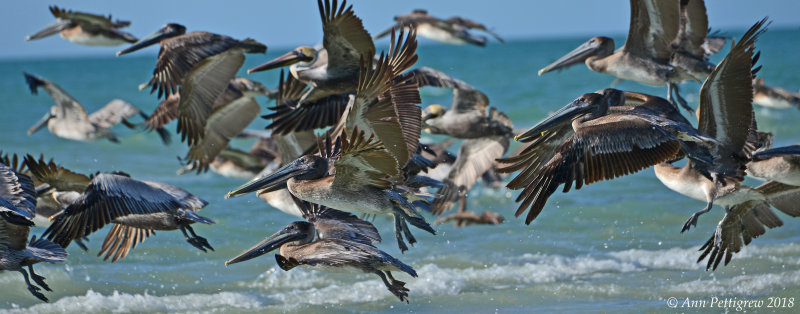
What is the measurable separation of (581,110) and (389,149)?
1194 mm

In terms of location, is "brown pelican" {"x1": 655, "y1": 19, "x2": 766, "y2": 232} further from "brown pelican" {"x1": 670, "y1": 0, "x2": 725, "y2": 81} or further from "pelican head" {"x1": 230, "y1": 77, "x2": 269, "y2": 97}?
"pelican head" {"x1": 230, "y1": 77, "x2": 269, "y2": 97}

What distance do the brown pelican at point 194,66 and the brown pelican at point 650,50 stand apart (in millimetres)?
2791

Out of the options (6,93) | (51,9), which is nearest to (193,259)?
(51,9)

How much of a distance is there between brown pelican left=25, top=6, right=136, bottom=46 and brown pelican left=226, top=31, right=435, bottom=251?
5685 mm

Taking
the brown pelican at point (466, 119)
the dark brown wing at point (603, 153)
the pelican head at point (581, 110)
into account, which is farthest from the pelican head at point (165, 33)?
the dark brown wing at point (603, 153)

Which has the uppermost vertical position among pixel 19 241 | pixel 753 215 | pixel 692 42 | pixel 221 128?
pixel 692 42

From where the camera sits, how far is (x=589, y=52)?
8031 mm

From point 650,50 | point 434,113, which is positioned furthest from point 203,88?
point 650,50

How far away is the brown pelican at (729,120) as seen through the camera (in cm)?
564

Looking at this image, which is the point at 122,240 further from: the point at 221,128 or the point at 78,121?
the point at 78,121

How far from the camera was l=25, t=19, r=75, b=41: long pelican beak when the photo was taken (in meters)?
11.7

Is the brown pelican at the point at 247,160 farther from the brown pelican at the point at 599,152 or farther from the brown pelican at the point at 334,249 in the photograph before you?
the brown pelican at the point at 599,152

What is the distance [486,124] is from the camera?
9.20m

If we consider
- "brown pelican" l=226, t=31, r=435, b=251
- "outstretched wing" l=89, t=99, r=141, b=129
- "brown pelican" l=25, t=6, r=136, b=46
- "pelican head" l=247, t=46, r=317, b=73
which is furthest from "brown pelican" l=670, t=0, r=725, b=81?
"outstretched wing" l=89, t=99, r=141, b=129
